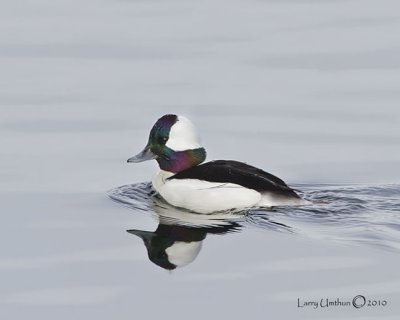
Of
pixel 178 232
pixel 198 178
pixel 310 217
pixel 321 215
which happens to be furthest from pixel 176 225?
pixel 321 215

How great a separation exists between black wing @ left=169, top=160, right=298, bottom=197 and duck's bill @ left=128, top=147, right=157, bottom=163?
708mm

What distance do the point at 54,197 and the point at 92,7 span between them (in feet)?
26.0

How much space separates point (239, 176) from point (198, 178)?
0.44 metres

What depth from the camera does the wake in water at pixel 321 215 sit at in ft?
39.9

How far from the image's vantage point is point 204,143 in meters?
15.5

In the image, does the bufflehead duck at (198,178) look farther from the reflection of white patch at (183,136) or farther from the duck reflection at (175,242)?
the duck reflection at (175,242)

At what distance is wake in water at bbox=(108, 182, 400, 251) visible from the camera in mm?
12164

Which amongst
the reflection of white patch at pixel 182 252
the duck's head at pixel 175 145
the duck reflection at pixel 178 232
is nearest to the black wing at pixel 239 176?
the duck reflection at pixel 178 232

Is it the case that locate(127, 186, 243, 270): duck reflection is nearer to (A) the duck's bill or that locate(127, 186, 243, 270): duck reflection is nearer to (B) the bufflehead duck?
(B) the bufflehead duck

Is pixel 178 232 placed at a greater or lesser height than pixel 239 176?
lesser

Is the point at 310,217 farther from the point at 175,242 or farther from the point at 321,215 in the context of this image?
the point at 175,242

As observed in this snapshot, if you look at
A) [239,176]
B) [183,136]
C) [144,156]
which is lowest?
[239,176]

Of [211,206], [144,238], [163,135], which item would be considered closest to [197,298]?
[144,238]

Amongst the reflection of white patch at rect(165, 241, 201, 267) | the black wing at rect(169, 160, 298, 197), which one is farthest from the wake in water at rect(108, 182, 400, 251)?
the reflection of white patch at rect(165, 241, 201, 267)
